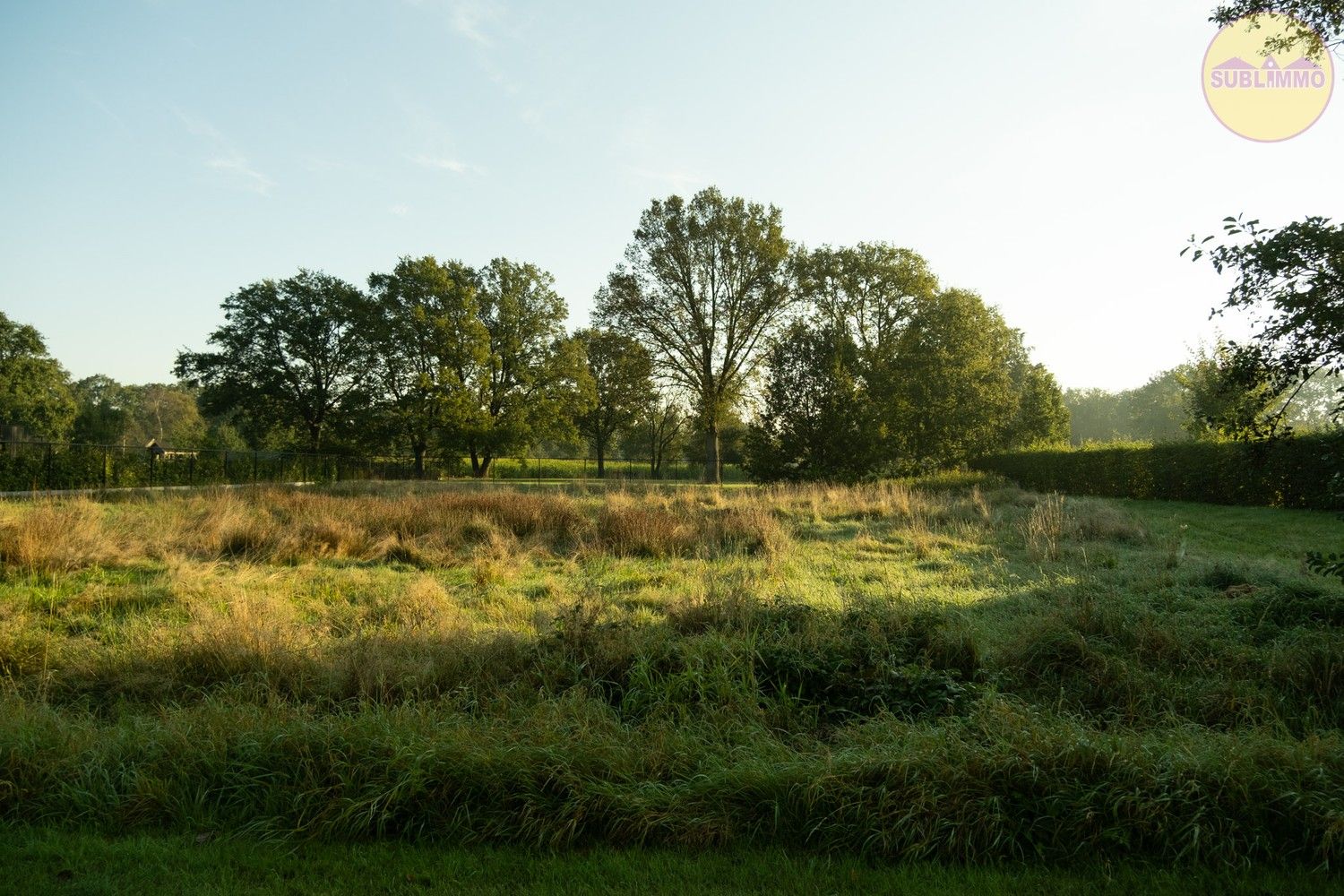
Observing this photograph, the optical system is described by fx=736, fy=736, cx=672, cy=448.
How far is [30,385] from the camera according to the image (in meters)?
46.7

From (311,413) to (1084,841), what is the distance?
48678 millimetres

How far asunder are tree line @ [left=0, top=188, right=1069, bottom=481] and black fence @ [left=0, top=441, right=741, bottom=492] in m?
2.51

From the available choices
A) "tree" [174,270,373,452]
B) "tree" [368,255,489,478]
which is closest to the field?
"tree" [368,255,489,478]

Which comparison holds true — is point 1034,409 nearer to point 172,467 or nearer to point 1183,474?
point 1183,474

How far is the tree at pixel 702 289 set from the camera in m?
35.4

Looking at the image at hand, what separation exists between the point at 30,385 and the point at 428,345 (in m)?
27.5

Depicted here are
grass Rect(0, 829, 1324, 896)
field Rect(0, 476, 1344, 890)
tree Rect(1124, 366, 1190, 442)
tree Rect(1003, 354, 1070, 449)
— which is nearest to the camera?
grass Rect(0, 829, 1324, 896)

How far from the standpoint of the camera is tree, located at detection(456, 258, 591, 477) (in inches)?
1650

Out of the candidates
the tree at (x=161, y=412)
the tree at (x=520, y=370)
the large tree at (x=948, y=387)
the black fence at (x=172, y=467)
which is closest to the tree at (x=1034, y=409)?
the large tree at (x=948, y=387)

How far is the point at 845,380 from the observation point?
27375mm

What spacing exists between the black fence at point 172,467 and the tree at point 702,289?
15.9 metres

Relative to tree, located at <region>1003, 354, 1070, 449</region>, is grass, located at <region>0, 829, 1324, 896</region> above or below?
below

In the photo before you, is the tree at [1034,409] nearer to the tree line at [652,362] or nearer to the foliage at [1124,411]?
the tree line at [652,362]

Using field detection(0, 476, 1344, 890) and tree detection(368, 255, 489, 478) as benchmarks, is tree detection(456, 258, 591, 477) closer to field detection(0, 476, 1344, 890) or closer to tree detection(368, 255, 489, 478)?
tree detection(368, 255, 489, 478)
